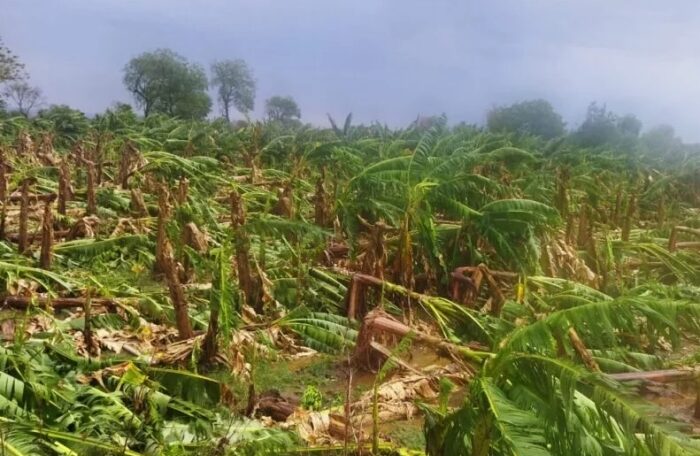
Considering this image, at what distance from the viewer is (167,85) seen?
50.0 metres

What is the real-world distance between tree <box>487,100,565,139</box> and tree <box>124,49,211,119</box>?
20.8 m

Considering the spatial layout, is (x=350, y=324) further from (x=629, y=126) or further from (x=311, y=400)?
(x=629, y=126)

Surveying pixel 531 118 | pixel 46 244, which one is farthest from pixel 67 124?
pixel 531 118

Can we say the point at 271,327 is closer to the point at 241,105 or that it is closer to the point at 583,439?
the point at 583,439

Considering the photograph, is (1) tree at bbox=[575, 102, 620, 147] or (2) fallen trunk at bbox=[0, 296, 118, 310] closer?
(2) fallen trunk at bbox=[0, 296, 118, 310]

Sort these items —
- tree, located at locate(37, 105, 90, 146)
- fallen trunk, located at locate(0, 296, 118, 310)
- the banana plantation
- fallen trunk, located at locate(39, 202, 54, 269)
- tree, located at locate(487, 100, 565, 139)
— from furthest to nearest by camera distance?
tree, located at locate(487, 100, 565, 139) < tree, located at locate(37, 105, 90, 146) < fallen trunk, located at locate(39, 202, 54, 269) < fallen trunk, located at locate(0, 296, 118, 310) < the banana plantation

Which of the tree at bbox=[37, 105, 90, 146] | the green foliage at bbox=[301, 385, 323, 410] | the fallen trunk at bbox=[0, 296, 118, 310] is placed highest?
the tree at bbox=[37, 105, 90, 146]

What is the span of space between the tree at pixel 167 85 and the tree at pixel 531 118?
20780 mm

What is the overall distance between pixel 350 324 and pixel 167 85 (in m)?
47.3

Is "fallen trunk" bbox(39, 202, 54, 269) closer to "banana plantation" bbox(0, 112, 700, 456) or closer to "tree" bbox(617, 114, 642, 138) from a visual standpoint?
"banana plantation" bbox(0, 112, 700, 456)

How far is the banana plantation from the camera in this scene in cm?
312

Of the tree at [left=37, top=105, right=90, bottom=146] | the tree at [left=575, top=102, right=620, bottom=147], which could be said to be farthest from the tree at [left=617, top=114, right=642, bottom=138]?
the tree at [left=37, top=105, right=90, bottom=146]

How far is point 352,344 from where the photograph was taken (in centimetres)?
542

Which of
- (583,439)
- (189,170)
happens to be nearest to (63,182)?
(189,170)
